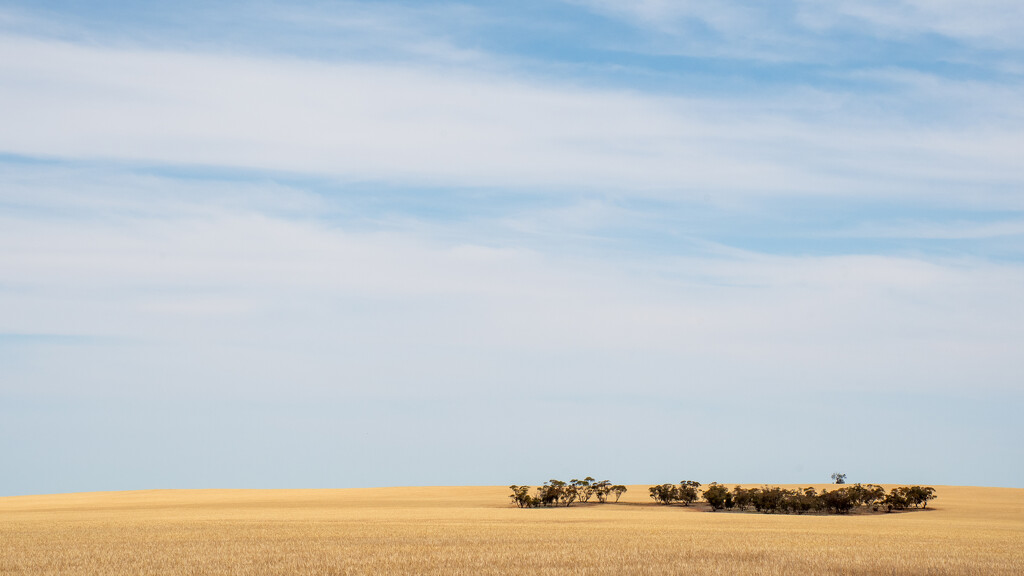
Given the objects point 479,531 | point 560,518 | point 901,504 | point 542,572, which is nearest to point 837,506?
point 901,504

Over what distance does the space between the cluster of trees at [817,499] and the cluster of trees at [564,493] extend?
12.1 metres

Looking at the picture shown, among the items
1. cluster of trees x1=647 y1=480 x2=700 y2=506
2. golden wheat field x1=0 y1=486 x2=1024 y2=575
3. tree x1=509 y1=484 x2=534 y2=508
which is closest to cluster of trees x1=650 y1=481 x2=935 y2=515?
cluster of trees x1=647 y1=480 x2=700 y2=506

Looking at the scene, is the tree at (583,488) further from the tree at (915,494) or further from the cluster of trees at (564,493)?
the tree at (915,494)

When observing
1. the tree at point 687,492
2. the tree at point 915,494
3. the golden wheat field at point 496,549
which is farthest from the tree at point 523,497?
the golden wheat field at point 496,549

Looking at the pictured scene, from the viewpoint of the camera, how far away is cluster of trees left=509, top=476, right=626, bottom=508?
291 ft

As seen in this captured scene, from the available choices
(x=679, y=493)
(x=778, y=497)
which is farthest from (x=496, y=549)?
(x=679, y=493)

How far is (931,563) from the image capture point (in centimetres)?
2995

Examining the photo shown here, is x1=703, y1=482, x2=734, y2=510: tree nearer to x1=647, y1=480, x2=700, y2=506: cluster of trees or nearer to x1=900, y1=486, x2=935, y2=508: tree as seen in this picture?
x1=647, y1=480, x2=700, y2=506: cluster of trees

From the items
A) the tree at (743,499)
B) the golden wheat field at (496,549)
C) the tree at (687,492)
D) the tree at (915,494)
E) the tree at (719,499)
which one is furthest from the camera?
the tree at (687,492)

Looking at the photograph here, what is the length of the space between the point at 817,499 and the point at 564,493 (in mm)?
23509

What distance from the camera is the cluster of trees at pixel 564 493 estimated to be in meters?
88.6

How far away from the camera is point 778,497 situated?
78125 mm

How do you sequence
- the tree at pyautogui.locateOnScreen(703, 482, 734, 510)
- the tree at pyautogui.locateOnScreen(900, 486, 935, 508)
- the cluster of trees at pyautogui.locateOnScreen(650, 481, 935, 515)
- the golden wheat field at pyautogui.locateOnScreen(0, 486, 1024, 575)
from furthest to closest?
1. the tree at pyautogui.locateOnScreen(900, 486, 935, 508)
2. the tree at pyautogui.locateOnScreen(703, 482, 734, 510)
3. the cluster of trees at pyautogui.locateOnScreen(650, 481, 935, 515)
4. the golden wheat field at pyautogui.locateOnScreen(0, 486, 1024, 575)

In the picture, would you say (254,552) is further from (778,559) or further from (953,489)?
(953,489)
